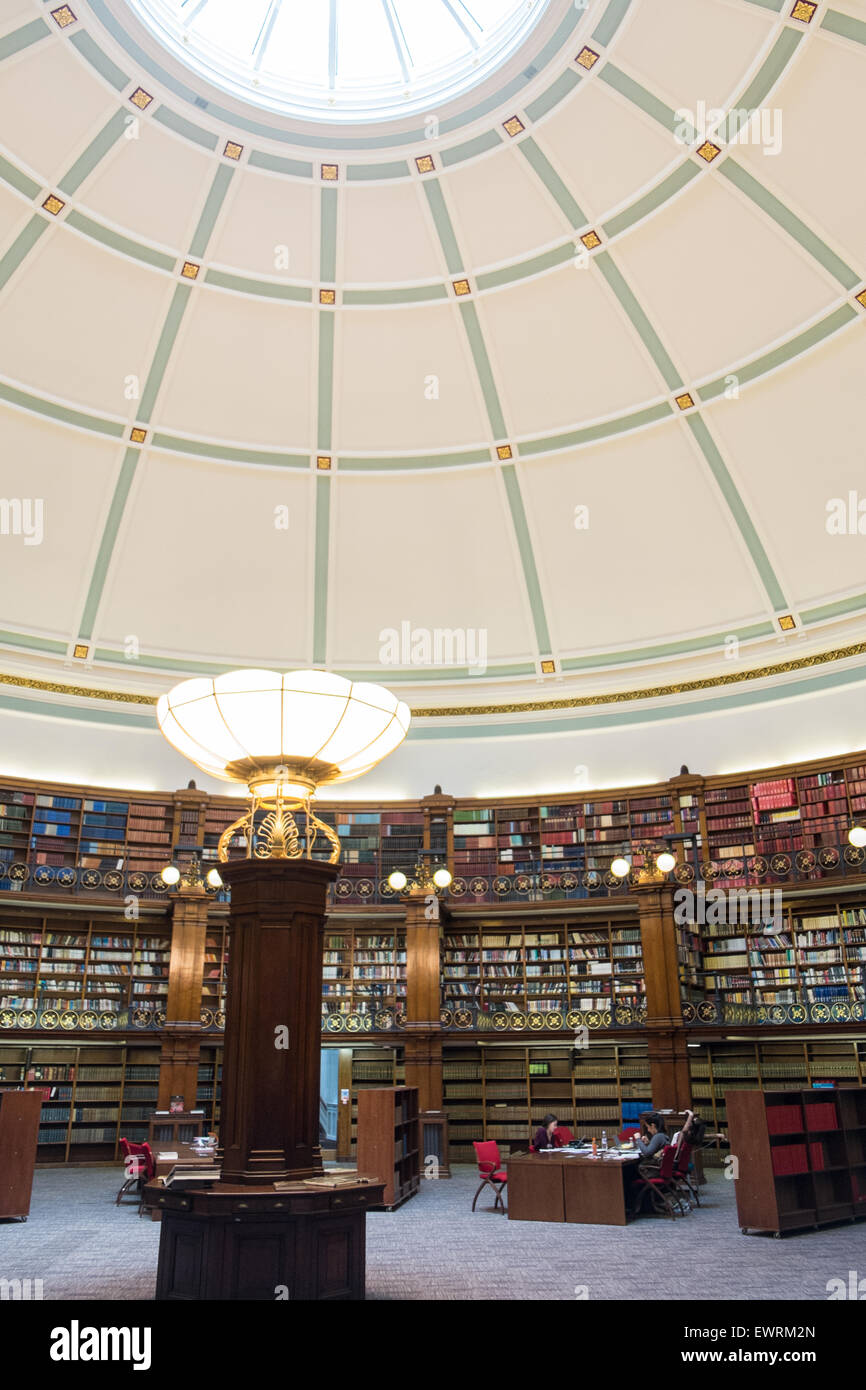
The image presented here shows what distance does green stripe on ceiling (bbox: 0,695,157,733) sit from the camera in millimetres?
14328

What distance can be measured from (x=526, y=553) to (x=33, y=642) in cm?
731

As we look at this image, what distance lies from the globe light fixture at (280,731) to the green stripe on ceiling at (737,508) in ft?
32.8

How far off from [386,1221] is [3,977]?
664cm

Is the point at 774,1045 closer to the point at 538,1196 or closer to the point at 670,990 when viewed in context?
the point at 670,990

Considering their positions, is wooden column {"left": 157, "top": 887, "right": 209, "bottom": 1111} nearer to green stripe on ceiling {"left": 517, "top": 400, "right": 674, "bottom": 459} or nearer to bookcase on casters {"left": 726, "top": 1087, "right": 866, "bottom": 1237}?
bookcase on casters {"left": 726, "top": 1087, "right": 866, "bottom": 1237}

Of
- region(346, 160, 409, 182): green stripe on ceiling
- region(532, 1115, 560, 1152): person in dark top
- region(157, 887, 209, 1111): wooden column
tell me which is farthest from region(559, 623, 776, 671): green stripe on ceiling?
region(532, 1115, 560, 1152): person in dark top

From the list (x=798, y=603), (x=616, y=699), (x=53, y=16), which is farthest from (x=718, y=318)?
(x=53, y=16)

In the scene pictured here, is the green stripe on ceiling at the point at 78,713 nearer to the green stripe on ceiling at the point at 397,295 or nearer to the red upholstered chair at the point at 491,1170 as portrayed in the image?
the green stripe on ceiling at the point at 397,295

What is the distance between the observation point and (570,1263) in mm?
6805

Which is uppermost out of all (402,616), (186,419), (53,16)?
(53,16)

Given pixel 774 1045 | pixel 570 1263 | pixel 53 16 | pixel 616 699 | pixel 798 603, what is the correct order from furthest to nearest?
pixel 616 699 < pixel 798 603 < pixel 774 1045 < pixel 53 16 < pixel 570 1263

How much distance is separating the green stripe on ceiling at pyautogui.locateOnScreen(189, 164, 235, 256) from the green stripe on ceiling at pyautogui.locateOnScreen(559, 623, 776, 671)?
770 centimetres

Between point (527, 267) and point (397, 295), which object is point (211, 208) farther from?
point (527, 267)

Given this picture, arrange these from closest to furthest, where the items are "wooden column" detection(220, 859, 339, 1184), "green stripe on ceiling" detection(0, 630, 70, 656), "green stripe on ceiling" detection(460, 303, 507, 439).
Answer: "wooden column" detection(220, 859, 339, 1184) → "green stripe on ceiling" detection(460, 303, 507, 439) → "green stripe on ceiling" detection(0, 630, 70, 656)
